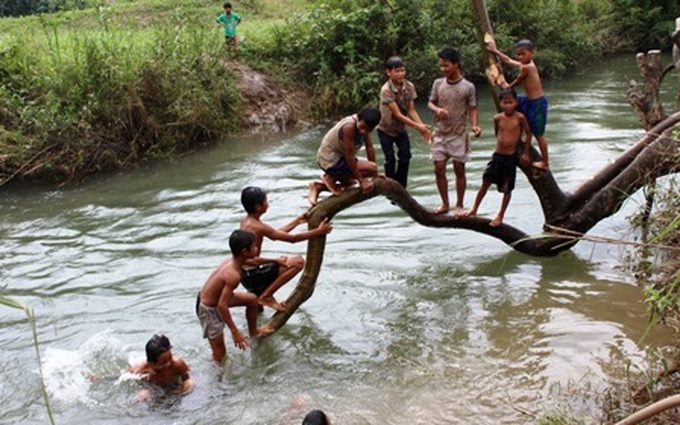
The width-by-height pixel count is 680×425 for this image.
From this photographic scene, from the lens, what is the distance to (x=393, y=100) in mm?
6855

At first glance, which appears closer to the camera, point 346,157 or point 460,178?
point 346,157

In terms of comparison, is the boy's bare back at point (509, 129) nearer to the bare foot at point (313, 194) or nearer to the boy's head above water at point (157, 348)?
the bare foot at point (313, 194)

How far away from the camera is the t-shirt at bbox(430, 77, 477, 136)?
6.93 meters

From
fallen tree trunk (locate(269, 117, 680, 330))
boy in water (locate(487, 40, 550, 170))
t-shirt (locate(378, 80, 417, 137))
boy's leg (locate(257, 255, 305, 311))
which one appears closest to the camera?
fallen tree trunk (locate(269, 117, 680, 330))

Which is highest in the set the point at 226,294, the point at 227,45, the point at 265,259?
the point at 227,45

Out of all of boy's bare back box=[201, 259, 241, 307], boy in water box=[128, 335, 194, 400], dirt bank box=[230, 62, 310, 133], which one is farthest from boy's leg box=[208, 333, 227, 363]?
dirt bank box=[230, 62, 310, 133]

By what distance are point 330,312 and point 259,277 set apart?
1.31 metres

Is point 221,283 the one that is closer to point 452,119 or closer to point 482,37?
point 452,119

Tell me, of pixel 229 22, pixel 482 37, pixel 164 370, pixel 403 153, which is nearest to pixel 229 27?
pixel 229 22

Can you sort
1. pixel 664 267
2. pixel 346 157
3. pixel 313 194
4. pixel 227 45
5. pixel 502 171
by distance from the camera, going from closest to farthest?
pixel 664 267 < pixel 346 157 < pixel 313 194 < pixel 502 171 < pixel 227 45

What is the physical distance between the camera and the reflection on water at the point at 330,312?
6.09 meters

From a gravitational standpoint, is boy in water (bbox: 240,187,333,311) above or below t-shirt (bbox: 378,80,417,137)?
below

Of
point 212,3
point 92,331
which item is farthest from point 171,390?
point 212,3

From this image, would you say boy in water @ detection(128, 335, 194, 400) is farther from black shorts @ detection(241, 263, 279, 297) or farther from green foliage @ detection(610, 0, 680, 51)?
green foliage @ detection(610, 0, 680, 51)
